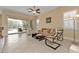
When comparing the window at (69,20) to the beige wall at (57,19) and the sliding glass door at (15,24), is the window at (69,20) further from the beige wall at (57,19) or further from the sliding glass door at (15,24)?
the sliding glass door at (15,24)

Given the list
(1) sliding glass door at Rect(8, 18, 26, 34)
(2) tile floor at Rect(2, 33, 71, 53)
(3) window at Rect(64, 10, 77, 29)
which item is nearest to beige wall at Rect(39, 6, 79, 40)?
(3) window at Rect(64, 10, 77, 29)

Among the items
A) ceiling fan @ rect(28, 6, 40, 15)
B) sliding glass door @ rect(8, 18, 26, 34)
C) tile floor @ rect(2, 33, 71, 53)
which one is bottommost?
tile floor @ rect(2, 33, 71, 53)

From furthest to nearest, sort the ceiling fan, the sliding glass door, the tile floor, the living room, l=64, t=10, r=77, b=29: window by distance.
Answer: l=64, t=10, r=77, b=29: window
the ceiling fan
the sliding glass door
the living room
the tile floor

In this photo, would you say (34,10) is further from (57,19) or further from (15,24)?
(57,19)

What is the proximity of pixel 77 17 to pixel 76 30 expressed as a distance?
0.66m

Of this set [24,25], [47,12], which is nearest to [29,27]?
[24,25]

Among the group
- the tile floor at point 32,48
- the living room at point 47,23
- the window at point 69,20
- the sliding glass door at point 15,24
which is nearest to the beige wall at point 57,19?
the living room at point 47,23

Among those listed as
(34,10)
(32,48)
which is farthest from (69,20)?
(32,48)

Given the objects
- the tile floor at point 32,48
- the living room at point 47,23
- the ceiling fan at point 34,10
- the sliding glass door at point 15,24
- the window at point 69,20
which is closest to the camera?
the tile floor at point 32,48

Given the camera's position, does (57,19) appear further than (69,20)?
No

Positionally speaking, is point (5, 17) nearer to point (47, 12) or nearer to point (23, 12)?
point (23, 12)

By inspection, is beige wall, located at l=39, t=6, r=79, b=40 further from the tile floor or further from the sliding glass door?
the sliding glass door

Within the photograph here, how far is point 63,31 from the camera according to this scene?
458 centimetres

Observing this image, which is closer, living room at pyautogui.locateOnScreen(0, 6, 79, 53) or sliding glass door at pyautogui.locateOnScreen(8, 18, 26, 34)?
living room at pyautogui.locateOnScreen(0, 6, 79, 53)
